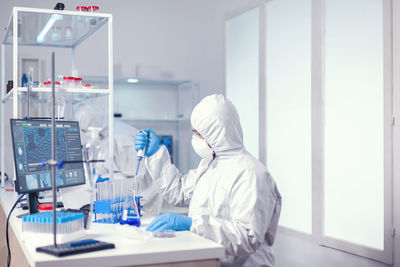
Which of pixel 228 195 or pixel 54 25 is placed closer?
pixel 228 195

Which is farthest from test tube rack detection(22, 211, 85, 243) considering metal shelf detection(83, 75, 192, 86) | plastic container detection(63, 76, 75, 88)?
metal shelf detection(83, 75, 192, 86)

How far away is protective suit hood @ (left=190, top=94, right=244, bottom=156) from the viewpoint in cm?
209

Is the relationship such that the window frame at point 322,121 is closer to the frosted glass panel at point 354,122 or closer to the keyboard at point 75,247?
the frosted glass panel at point 354,122

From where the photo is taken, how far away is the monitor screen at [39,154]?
1.85 meters

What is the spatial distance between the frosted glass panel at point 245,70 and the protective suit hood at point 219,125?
2156 millimetres

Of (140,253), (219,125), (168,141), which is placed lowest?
(140,253)

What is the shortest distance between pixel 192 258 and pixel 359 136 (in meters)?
1.92

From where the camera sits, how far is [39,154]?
194 cm

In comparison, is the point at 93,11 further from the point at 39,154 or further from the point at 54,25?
the point at 39,154

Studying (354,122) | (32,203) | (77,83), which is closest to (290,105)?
(354,122)

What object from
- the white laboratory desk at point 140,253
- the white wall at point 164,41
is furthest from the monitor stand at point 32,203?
the white wall at point 164,41

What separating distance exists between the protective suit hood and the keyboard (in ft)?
2.63

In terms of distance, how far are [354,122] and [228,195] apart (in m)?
1.47

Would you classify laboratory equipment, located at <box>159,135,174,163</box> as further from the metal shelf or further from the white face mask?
the white face mask
